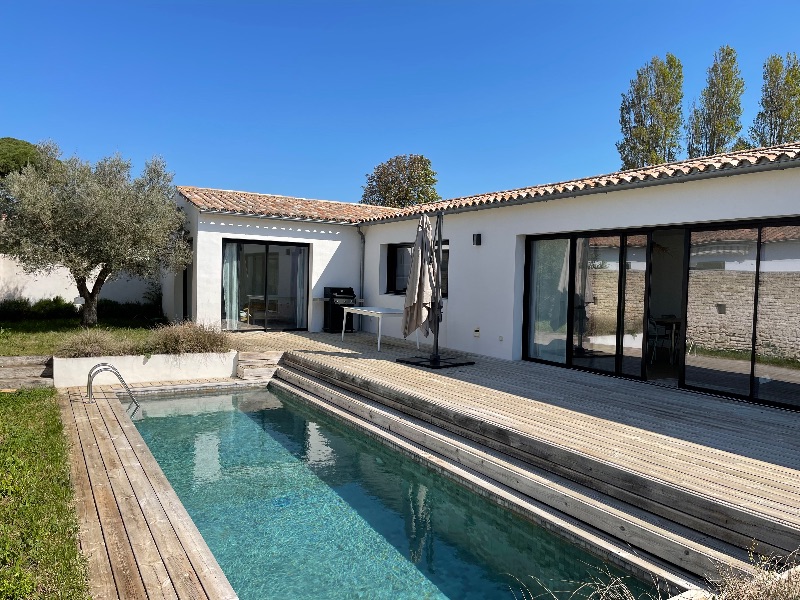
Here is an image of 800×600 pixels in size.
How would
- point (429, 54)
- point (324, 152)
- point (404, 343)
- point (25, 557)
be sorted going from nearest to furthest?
point (25, 557)
point (404, 343)
point (429, 54)
point (324, 152)

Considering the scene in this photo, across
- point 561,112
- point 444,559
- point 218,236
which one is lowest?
point 444,559

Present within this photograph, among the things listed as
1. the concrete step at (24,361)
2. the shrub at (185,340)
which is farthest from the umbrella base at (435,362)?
the concrete step at (24,361)

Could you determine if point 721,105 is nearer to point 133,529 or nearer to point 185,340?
point 185,340

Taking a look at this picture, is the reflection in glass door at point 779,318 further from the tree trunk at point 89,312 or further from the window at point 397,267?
the tree trunk at point 89,312

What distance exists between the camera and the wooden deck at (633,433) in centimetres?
384

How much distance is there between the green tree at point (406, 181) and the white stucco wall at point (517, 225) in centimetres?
1757

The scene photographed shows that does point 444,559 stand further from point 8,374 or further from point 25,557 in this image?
point 8,374

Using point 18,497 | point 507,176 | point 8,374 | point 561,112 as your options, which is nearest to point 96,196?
point 8,374

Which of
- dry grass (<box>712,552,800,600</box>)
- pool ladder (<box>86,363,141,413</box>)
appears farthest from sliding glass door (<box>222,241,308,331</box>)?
dry grass (<box>712,552,800,600</box>)

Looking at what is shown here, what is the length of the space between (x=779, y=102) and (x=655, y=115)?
16.9 ft

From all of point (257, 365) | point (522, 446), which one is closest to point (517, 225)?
point (522, 446)

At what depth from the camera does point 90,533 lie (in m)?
3.76

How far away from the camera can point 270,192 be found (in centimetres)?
1645

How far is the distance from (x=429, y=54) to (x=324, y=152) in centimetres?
679
